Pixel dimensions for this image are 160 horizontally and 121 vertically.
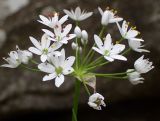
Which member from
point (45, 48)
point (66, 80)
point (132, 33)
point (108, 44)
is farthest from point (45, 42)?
point (66, 80)

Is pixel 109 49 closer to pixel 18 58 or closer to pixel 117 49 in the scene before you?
pixel 117 49

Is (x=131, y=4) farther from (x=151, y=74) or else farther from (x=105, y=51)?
(x=105, y=51)

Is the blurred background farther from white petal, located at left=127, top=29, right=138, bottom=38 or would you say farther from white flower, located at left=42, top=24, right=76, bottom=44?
white flower, located at left=42, top=24, right=76, bottom=44

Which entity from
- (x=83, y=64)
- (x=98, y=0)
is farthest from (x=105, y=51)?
(x=98, y=0)

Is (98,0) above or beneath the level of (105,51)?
above

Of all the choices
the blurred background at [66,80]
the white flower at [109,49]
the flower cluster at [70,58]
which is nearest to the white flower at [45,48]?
the flower cluster at [70,58]

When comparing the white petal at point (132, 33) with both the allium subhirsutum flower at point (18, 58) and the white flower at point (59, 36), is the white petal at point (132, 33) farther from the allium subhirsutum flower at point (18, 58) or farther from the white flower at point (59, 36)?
the allium subhirsutum flower at point (18, 58)
